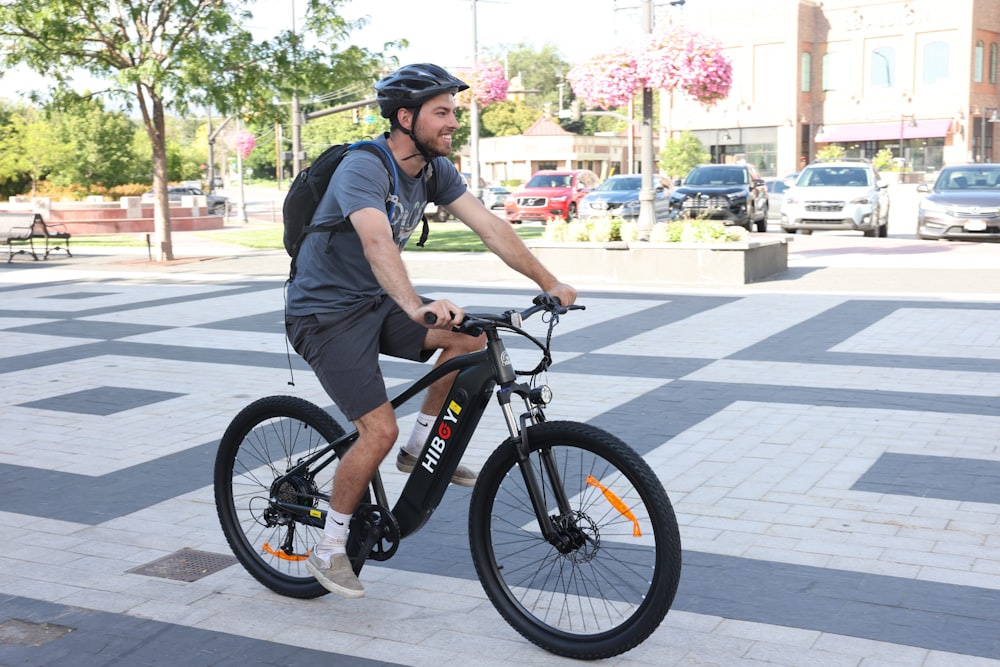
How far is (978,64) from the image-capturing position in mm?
63344

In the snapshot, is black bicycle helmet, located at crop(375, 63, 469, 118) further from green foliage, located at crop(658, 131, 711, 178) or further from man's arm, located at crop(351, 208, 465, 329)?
green foliage, located at crop(658, 131, 711, 178)

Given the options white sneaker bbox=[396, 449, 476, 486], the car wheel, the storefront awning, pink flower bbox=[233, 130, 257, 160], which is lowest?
white sneaker bbox=[396, 449, 476, 486]

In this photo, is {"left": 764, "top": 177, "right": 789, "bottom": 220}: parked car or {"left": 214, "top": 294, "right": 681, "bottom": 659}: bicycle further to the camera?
{"left": 764, "top": 177, "right": 789, "bottom": 220}: parked car

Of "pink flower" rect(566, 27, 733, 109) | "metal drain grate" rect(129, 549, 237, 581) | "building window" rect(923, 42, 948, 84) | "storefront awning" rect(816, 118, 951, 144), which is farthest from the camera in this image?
"building window" rect(923, 42, 948, 84)

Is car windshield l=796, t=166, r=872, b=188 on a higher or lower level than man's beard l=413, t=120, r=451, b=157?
higher

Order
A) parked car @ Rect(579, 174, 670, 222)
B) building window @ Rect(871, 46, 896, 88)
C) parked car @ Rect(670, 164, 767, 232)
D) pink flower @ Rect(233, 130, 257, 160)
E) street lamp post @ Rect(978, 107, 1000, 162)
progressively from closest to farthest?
1. parked car @ Rect(670, 164, 767, 232)
2. parked car @ Rect(579, 174, 670, 222)
3. pink flower @ Rect(233, 130, 257, 160)
4. street lamp post @ Rect(978, 107, 1000, 162)
5. building window @ Rect(871, 46, 896, 88)

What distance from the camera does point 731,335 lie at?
10977 millimetres

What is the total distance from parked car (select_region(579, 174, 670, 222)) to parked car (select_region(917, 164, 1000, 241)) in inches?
237

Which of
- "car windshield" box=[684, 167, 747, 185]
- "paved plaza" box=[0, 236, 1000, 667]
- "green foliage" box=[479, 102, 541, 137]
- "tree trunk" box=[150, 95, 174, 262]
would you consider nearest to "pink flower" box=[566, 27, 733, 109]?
"paved plaza" box=[0, 236, 1000, 667]

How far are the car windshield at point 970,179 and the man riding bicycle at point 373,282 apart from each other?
70.3 ft

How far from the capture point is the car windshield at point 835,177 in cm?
2488

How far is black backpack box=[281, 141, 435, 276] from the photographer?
3.98m

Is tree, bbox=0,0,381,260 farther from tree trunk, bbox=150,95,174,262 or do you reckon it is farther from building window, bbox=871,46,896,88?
building window, bbox=871,46,896,88

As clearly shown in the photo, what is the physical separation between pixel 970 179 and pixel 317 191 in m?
22.1
